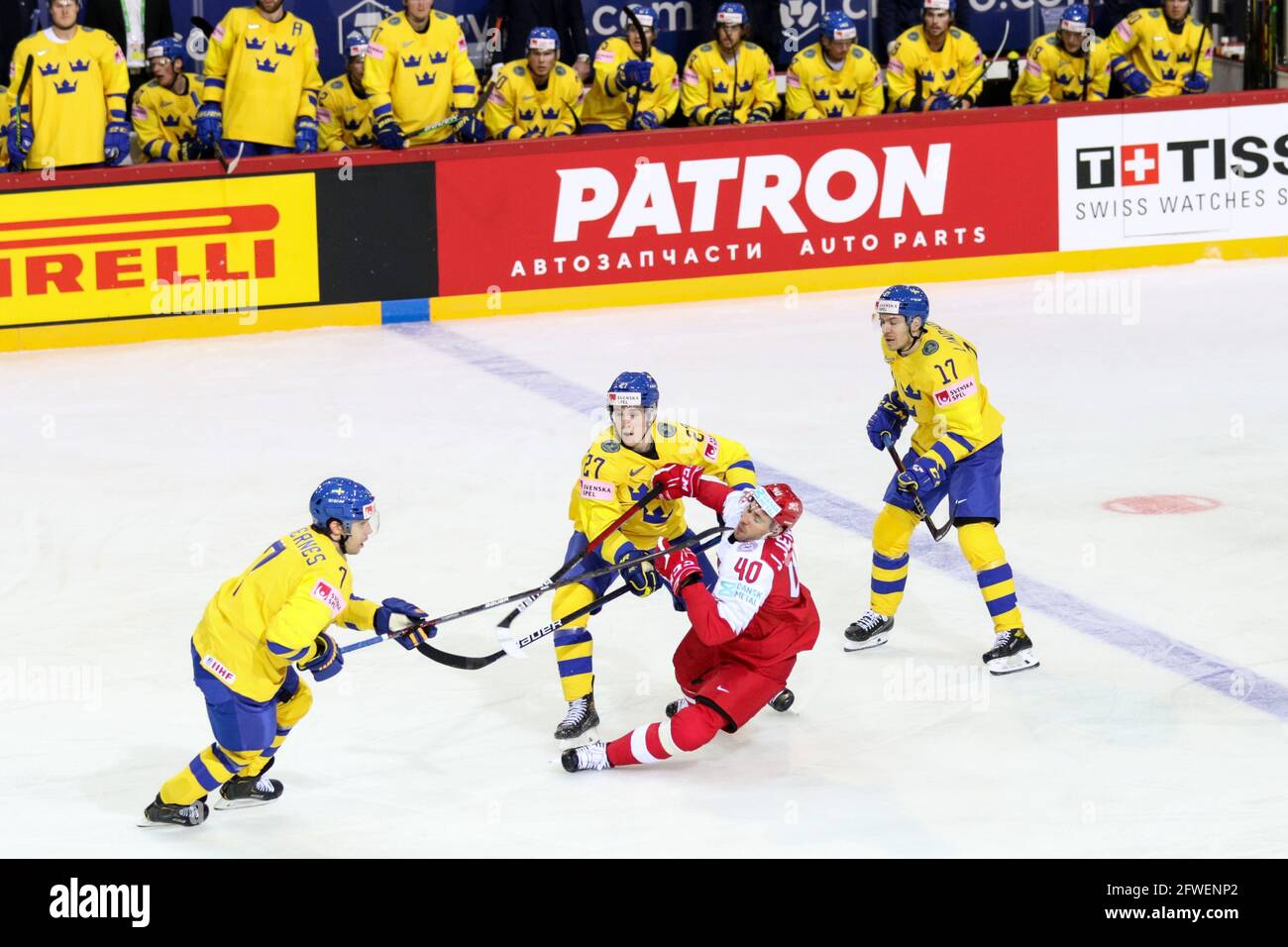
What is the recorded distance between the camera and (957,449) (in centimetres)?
745

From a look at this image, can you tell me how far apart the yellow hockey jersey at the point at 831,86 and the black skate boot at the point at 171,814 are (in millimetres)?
10100

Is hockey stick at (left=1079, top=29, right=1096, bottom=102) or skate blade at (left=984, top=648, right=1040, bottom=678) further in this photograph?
hockey stick at (left=1079, top=29, right=1096, bottom=102)

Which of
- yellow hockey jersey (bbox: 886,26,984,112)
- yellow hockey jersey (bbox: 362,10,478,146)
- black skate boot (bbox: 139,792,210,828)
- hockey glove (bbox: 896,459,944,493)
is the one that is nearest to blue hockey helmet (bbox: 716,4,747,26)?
yellow hockey jersey (bbox: 886,26,984,112)

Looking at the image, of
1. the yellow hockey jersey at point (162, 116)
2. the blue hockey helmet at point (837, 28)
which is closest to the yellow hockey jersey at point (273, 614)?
the yellow hockey jersey at point (162, 116)

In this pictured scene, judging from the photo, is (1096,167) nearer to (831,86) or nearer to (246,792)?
(831,86)

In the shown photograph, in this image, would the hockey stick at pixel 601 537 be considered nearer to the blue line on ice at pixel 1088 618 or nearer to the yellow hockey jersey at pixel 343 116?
the blue line on ice at pixel 1088 618

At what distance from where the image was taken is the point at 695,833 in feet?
20.1

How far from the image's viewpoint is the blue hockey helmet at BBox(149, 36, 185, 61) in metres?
14.1

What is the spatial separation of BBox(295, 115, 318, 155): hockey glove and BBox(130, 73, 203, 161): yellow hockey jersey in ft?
2.85

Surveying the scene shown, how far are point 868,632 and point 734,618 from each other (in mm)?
1596

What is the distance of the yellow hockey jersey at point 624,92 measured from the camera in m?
15.1

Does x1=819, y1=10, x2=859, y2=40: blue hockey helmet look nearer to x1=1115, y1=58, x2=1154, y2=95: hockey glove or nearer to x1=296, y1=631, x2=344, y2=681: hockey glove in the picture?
x1=1115, y1=58, x2=1154, y2=95: hockey glove
